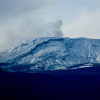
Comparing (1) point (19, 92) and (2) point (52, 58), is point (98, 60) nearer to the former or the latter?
(2) point (52, 58)

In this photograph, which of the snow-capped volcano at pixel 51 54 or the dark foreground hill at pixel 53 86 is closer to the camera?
the dark foreground hill at pixel 53 86

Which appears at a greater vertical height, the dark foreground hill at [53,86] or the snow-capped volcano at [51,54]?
the snow-capped volcano at [51,54]

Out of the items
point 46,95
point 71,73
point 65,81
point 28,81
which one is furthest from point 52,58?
point 46,95

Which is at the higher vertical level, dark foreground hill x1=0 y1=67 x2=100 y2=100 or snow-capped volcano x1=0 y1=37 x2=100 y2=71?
snow-capped volcano x1=0 y1=37 x2=100 y2=71

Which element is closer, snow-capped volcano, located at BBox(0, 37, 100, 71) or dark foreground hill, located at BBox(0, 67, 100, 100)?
dark foreground hill, located at BBox(0, 67, 100, 100)

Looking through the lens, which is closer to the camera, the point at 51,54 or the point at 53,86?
the point at 53,86
